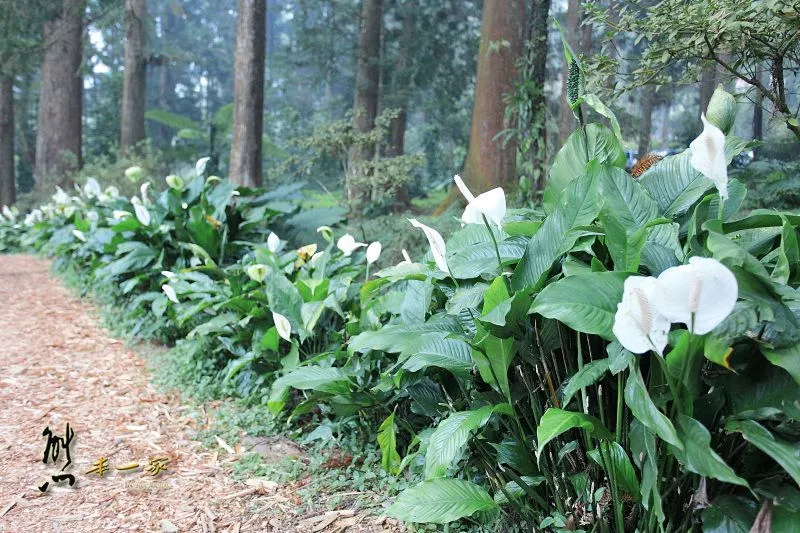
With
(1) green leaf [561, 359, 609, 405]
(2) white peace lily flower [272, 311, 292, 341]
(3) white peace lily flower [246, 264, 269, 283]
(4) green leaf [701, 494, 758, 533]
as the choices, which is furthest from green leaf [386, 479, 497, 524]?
(3) white peace lily flower [246, 264, 269, 283]

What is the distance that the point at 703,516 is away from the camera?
4.94ft

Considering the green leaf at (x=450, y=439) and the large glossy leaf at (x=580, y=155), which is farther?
the large glossy leaf at (x=580, y=155)

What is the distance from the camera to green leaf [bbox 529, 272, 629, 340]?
5.02 ft

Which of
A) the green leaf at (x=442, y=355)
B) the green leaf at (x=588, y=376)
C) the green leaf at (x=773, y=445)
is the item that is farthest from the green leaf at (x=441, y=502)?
the green leaf at (x=773, y=445)

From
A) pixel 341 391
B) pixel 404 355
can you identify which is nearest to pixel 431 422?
pixel 341 391

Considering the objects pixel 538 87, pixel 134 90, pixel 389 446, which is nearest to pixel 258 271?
pixel 389 446

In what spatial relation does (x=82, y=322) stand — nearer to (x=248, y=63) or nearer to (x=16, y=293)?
(x=16, y=293)

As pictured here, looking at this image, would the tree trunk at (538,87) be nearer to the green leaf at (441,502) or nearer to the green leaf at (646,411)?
the green leaf at (441,502)

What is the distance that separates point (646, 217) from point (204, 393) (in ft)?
8.32

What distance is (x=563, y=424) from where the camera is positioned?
5.08 ft

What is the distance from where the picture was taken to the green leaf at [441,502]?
1869 mm

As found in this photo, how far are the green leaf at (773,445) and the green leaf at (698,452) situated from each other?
0.08m

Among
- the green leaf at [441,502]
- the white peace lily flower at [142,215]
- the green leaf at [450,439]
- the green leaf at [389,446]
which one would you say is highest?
the white peace lily flower at [142,215]

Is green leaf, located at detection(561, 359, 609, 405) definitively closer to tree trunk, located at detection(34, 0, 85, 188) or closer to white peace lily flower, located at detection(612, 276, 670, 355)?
white peace lily flower, located at detection(612, 276, 670, 355)
